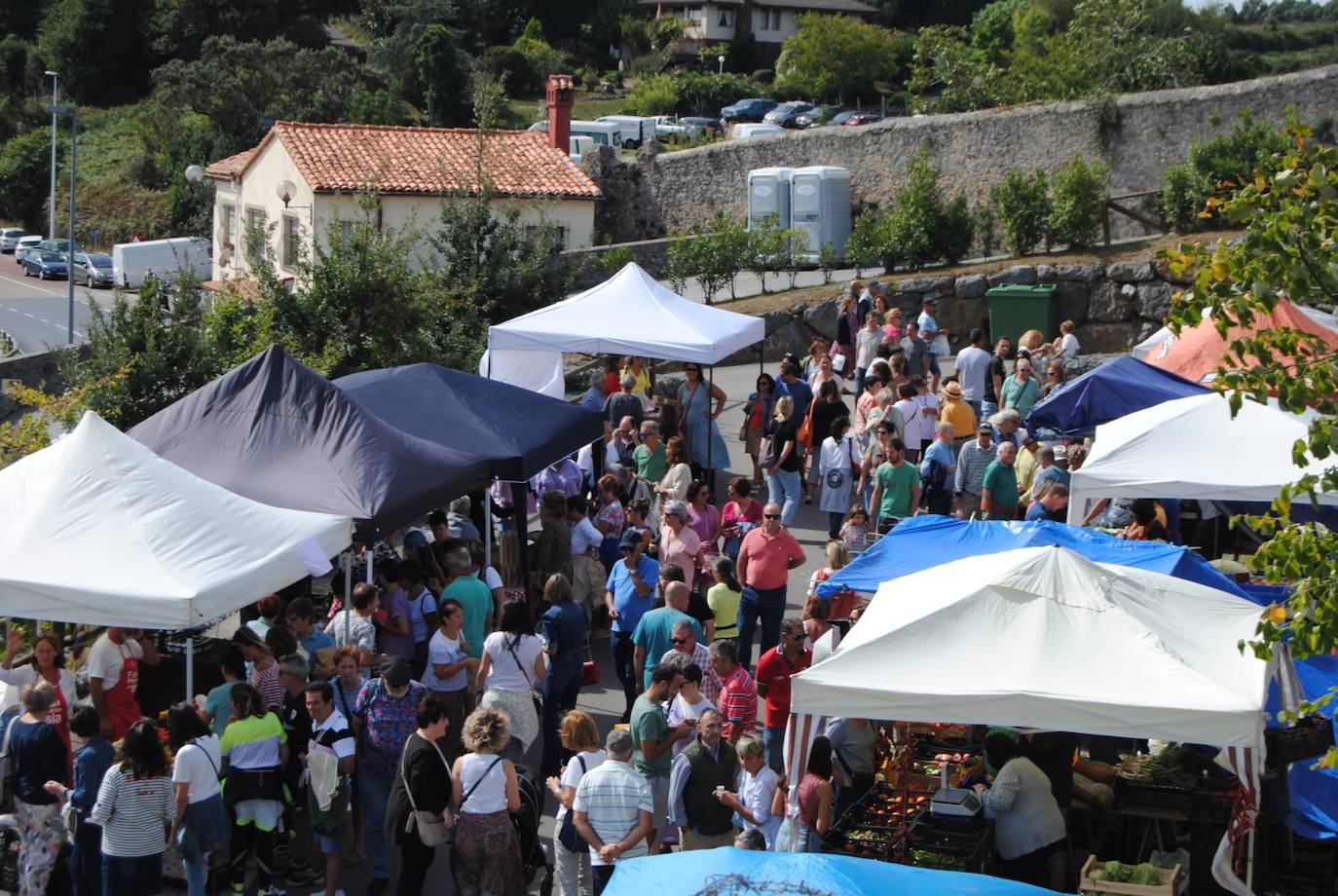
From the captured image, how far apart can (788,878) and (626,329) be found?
10.1 m

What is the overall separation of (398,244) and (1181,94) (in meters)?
16.2

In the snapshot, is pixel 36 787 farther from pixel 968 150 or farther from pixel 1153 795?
pixel 968 150

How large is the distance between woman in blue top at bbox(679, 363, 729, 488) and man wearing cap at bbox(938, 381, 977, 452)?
88.2 inches

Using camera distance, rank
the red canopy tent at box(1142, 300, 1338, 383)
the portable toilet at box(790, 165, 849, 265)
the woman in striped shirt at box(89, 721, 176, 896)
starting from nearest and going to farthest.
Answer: the woman in striped shirt at box(89, 721, 176, 896)
the red canopy tent at box(1142, 300, 1338, 383)
the portable toilet at box(790, 165, 849, 265)

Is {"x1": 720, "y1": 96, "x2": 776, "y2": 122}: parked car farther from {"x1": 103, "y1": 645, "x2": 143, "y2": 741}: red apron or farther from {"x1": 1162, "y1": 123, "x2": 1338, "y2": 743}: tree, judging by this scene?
{"x1": 1162, "y1": 123, "x2": 1338, "y2": 743}: tree

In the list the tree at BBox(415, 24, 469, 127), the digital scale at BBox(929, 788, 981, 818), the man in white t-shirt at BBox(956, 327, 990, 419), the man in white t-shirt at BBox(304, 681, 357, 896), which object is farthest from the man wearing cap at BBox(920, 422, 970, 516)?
the tree at BBox(415, 24, 469, 127)

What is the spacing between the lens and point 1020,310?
23.5m

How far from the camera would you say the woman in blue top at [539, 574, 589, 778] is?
9.06 meters

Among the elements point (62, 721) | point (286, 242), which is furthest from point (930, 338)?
point (286, 242)

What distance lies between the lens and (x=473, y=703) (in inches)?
373

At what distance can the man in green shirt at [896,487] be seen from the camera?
41.9 ft

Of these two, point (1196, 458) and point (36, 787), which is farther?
point (1196, 458)

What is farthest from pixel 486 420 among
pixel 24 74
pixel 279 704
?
pixel 24 74

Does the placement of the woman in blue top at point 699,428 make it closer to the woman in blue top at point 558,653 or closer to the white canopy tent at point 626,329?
the white canopy tent at point 626,329
